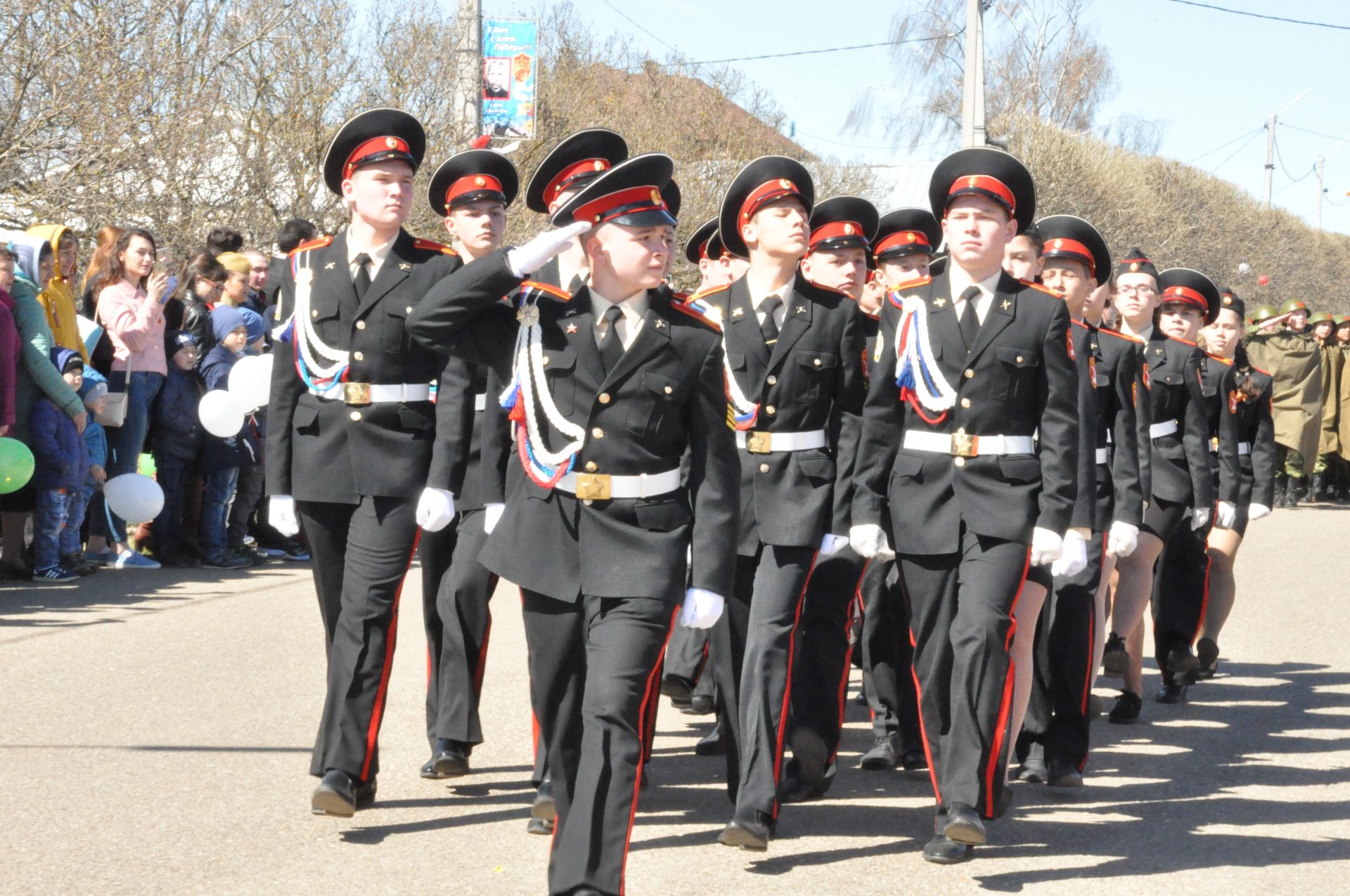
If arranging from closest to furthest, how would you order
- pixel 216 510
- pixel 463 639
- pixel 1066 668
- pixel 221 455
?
pixel 463 639, pixel 1066 668, pixel 221 455, pixel 216 510

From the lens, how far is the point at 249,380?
37.3ft

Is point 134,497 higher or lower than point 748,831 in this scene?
higher

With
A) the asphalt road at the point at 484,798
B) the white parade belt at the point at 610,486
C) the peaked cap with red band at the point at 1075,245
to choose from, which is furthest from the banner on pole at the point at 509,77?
the white parade belt at the point at 610,486

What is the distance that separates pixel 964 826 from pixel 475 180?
10.0ft

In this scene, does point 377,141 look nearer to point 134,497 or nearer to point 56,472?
point 56,472

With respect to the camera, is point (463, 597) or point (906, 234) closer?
point (463, 597)

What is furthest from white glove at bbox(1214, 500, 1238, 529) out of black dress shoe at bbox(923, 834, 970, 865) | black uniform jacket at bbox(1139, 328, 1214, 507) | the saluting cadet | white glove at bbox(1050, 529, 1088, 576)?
black dress shoe at bbox(923, 834, 970, 865)

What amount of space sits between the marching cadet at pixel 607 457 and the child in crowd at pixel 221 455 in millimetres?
7342

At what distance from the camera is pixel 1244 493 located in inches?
357

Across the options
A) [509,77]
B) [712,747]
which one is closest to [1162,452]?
[712,747]

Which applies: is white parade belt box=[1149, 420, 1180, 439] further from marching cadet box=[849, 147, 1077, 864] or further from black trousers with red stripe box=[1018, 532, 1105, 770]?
marching cadet box=[849, 147, 1077, 864]

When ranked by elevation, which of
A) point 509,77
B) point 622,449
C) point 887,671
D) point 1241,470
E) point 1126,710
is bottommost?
point 1126,710

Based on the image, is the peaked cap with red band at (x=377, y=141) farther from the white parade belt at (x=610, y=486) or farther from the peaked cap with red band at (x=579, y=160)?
the white parade belt at (x=610, y=486)

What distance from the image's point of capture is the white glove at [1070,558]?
5.59 m
